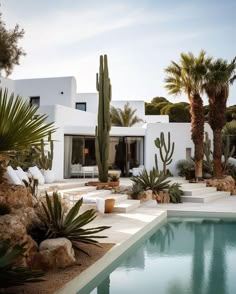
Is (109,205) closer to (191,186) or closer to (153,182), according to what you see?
(153,182)

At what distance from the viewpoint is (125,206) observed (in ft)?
48.5

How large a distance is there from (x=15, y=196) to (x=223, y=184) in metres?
16.5

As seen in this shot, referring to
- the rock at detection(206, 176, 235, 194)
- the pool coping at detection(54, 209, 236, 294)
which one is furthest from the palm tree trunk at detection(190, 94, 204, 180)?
the pool coping at detection(54, 209, 236, 294)

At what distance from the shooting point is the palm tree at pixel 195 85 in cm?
2245

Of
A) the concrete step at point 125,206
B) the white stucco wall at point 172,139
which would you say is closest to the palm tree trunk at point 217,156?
the white stucco wall at point 172,139

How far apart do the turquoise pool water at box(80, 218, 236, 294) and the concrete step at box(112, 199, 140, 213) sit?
1747 millimetres

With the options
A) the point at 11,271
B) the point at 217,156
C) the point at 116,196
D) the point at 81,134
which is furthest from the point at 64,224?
the point at 81,134

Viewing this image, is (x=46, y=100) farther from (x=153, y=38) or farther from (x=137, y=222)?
(x=137, y=222)

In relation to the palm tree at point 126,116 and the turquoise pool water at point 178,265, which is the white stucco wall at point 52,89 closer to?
the palm tree at point 126,116

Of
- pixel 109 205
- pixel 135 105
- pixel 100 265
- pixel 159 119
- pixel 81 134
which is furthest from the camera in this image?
pixel 159 119

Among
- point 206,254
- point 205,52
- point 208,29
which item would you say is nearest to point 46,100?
point 205,52

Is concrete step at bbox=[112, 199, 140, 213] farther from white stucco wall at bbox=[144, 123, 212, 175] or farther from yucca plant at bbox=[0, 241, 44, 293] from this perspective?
white stucco wall at bbox=[144, 123, 212, 175]

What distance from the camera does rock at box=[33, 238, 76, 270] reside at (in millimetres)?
7227

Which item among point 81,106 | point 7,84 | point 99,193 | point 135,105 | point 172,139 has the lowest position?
point 99,193
